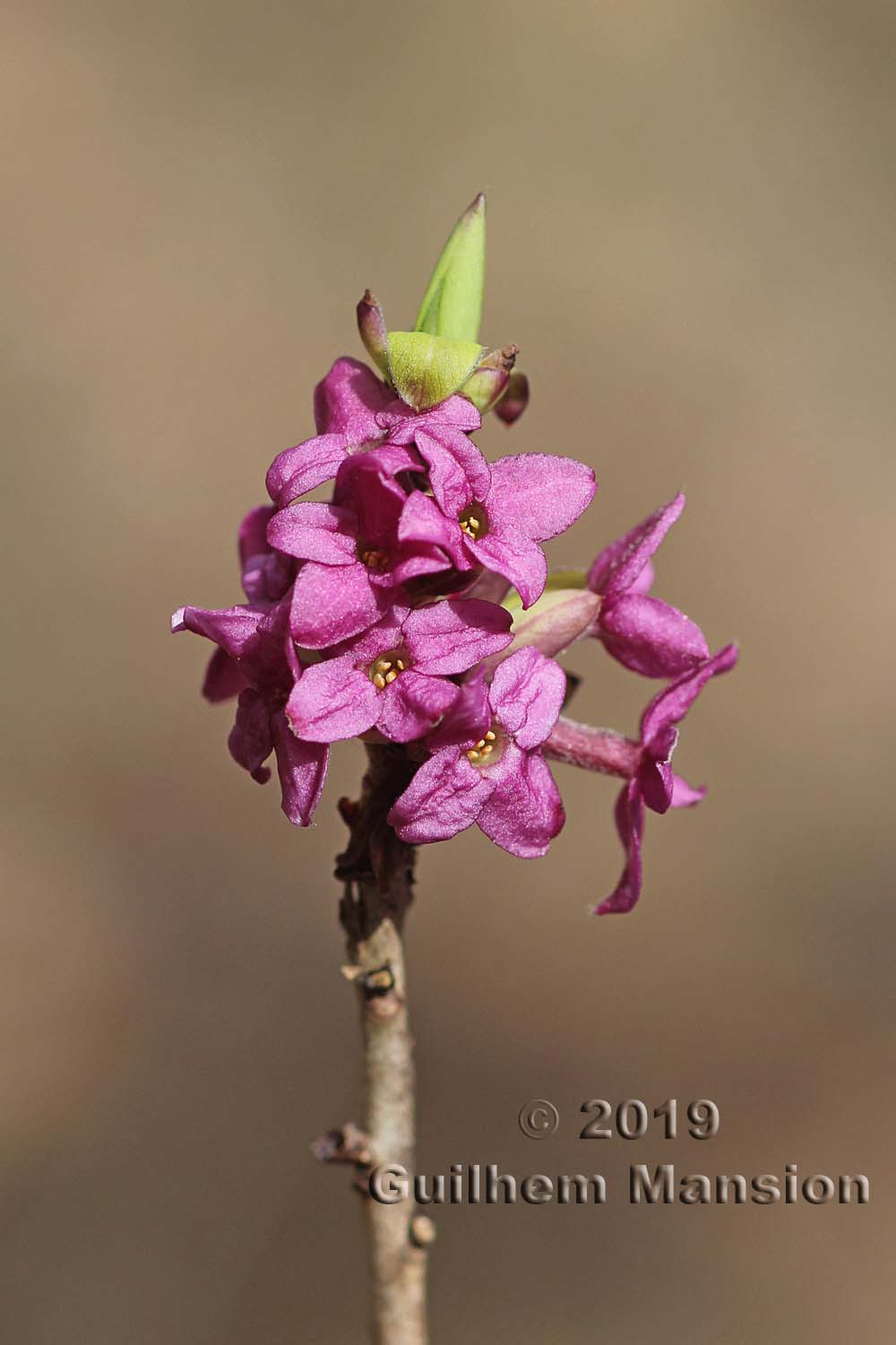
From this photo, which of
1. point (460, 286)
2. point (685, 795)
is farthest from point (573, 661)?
point (460, 286)

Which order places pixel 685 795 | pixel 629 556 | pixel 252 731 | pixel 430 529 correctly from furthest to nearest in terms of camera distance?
pixel 685 795, pixel 629 556, pixel 252 731, pixel 430 529

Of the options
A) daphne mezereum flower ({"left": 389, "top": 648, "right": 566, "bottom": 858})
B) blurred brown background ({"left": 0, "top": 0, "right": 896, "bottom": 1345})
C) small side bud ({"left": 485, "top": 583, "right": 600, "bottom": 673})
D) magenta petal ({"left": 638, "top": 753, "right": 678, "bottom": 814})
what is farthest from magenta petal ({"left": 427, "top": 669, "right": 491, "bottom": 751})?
blurred brown background ({"left": 0, "top": 0, "right": 896, "bottom": 1345})

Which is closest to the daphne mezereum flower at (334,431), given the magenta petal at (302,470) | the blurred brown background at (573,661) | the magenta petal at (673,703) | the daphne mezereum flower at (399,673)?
the magenta petal at (302,470)

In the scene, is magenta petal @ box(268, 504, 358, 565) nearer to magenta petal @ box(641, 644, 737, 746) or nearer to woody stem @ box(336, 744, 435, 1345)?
woody stem @ box(336, 744, 435, 1345)

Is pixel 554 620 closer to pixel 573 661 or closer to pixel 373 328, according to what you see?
pixel 373 328

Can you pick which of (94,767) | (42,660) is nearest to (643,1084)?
(94,767)

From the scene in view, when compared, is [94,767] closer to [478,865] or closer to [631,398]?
[478,865]
